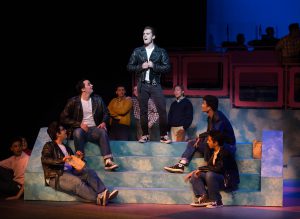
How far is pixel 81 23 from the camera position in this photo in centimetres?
1292

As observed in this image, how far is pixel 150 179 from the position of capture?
945cm

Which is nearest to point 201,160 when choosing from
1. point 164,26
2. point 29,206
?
point 29,206

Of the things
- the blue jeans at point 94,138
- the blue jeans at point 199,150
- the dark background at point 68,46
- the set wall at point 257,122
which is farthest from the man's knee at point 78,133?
the set wall at point 257,122

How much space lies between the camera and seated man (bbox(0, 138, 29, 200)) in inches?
372

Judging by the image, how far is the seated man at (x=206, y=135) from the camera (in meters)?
9.30

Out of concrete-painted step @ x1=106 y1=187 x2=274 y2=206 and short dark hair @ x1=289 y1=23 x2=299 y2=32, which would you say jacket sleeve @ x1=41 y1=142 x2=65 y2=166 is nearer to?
concrete-painted step @ x1=106 y1=187 x2=274 y2=206

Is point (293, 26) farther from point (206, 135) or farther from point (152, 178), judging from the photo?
point (152, 178)

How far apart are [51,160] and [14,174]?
2.59 feet

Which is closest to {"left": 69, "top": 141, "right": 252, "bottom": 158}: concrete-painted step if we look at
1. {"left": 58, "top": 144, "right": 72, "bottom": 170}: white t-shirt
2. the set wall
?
{"left": 58, "top": 144, "right": 72, "bottom": 170}: white t-shirt

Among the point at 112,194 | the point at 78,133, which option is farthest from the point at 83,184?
the point at 78,133

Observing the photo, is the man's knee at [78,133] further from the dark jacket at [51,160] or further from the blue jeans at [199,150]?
the blue jeans at [199,150]

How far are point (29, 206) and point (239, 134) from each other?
4101mm

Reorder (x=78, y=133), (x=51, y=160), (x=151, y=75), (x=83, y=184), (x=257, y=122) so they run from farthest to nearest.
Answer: (x=257, y=122)
(x=151, y=75)
(x=78, y=133)
(x=51, y=160)
(x=83, y=184)

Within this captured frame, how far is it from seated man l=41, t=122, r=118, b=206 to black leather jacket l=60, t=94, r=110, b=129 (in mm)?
406
